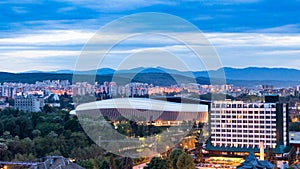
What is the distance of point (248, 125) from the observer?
44.5 feet

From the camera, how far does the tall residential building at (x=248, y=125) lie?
514 inches

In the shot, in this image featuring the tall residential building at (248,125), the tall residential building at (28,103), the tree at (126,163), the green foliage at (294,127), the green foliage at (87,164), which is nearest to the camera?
the green foliage at (87,164)

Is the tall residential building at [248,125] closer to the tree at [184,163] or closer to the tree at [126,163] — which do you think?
the tree at [184,163]

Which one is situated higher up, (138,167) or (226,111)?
(226,111)

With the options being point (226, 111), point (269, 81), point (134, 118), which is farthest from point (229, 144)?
point (269, 81)

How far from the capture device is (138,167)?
34.1 ft

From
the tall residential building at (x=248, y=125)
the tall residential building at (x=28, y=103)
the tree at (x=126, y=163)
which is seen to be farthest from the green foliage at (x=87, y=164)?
the tall residential building at (x=28, y=103)

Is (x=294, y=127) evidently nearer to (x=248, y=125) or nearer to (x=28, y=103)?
(x=248, y=125)

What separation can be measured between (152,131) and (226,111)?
203 centimetres

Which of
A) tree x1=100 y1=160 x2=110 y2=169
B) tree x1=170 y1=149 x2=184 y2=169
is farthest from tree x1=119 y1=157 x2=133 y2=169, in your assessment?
tree x1=170 y1=149 x2=184 y2=169

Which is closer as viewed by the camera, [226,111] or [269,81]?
[226,111]

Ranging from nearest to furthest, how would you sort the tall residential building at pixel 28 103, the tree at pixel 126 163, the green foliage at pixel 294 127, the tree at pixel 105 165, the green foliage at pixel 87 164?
the green foliage at pixel 87 164
the tree at pixel 105 165
the tree at pixel 126 163
the green foliage at pixel 294 127
the tall residential building at pixel 28 103

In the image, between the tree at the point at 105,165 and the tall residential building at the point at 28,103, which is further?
the tall residential building at the point at 28,103

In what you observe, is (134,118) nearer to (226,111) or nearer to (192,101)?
(226,111)
